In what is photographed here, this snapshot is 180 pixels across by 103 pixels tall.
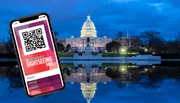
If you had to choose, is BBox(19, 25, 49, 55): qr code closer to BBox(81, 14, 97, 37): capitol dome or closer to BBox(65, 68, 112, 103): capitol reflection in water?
BBox(65, 68, 112, 103): capitol reflection in water

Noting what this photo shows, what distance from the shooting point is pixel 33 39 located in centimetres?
138

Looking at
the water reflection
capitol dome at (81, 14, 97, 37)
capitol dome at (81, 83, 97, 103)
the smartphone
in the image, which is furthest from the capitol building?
the smartphone

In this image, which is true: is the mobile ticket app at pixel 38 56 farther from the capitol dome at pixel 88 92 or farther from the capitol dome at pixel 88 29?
the capitol dome at pixel 88 29

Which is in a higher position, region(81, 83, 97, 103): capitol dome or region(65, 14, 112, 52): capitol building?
region(65, 14, 112, 52): capitol building

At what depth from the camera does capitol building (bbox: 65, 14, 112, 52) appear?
4529 inches

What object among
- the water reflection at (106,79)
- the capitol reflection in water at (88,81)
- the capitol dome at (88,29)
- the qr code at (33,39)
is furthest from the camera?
the capitol dome at (88,29)

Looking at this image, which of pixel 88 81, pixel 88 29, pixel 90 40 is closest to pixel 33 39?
pixel 88 81

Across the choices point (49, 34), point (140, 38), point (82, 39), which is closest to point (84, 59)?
point (140, 38)

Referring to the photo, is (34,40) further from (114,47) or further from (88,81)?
(114,47)

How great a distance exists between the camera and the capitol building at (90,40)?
377 ft

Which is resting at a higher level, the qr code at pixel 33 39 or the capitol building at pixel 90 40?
the capitol building at pixel 90 40

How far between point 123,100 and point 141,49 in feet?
229

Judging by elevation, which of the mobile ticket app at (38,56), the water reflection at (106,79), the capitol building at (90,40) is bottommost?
the water reflection at (106,79)

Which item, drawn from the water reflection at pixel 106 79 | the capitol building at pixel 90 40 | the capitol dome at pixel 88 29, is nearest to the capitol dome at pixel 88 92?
the water reflection at pixel 106 79
